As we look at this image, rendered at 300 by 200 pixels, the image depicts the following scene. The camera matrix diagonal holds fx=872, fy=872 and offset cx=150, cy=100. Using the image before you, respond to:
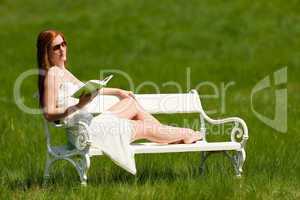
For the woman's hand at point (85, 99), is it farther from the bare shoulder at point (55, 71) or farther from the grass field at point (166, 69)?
the grass field at point (166, 69)

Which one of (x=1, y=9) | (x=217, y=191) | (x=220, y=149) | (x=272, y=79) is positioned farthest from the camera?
(x=1, y=9)

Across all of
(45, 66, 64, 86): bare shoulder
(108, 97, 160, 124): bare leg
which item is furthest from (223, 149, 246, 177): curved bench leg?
(45, 66, 64, 86): bare shoulder

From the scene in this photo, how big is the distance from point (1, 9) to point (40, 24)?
16.7 feet

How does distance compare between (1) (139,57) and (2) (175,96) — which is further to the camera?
(1) (139,57)

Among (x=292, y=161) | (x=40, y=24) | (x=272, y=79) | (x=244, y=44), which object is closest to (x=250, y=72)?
(x=272, y=79)

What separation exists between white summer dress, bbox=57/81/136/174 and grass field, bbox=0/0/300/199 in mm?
238

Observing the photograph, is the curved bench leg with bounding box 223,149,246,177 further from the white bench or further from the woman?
the woman

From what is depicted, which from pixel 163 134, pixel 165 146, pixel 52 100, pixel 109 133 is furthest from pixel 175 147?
pixel 52 100

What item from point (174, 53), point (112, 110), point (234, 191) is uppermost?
point (174, 53)

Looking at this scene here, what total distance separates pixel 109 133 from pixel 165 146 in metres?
0.52

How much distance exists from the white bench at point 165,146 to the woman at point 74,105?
12 cm

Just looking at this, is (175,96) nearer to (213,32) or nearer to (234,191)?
(234,191)

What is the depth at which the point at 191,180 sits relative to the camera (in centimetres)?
758

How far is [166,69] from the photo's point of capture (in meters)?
20.5
